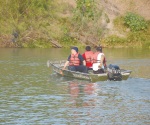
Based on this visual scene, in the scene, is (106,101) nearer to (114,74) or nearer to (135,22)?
(114,74)

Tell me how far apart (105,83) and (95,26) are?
34947mm

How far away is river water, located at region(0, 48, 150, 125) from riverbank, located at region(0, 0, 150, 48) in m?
25.3

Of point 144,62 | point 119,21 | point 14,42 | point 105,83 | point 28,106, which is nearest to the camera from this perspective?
point 28,106

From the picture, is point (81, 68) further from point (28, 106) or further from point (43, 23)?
point (43, 23)

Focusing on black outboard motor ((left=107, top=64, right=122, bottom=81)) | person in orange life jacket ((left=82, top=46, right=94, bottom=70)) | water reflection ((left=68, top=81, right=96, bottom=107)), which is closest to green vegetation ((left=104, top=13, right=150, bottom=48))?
person in orange life jacket ((left=82, top=46, right=94, bottom=70))

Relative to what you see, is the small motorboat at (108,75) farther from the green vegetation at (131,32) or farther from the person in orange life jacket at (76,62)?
the green vegetation at (131,32)

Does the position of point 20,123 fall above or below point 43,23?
below

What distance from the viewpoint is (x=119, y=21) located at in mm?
70750

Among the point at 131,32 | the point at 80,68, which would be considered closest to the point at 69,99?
the point at 80,68

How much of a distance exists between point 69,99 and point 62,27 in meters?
40.1

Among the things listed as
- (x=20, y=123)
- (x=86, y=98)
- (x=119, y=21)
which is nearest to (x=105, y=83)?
(x=86, y=98)

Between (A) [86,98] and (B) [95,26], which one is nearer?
(A) [86,98]

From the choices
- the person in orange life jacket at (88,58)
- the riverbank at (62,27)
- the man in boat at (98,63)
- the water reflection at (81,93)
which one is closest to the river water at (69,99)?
the water reflection at (81,93)

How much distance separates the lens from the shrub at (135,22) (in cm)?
6975
